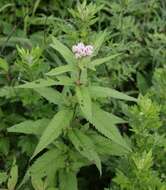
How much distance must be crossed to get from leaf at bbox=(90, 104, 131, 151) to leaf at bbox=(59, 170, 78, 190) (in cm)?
34

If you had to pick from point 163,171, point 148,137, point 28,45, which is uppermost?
point 28,45

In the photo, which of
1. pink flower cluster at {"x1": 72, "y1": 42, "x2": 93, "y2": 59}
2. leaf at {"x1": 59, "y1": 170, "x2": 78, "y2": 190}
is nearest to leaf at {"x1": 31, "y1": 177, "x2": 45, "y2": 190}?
leaf at {"x1": 59, "y1": 170, "x2": 78, "y2": 190}

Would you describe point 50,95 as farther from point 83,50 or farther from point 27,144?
point 27,144

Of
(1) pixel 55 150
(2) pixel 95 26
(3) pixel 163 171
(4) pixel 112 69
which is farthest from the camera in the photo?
(2) pixel 95 26

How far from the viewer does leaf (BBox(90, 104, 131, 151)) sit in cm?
229

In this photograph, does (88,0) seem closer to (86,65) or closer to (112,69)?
(112,69)

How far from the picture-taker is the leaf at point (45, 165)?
244 cm

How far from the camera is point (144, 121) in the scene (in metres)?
2.70

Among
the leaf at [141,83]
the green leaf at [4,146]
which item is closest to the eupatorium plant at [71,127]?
the green leaf at [4,146]

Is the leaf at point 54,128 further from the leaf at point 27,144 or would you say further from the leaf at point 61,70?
the leaf at point 27,144

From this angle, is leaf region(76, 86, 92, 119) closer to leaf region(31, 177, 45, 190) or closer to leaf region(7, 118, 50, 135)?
leaf region(7, 118, 50, 135)

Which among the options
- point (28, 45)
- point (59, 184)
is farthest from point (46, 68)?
point (59, 184)

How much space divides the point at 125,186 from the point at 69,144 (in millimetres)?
355

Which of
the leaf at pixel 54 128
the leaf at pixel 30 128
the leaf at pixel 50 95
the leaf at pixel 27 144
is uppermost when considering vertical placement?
the leaf at pixel 50 95
